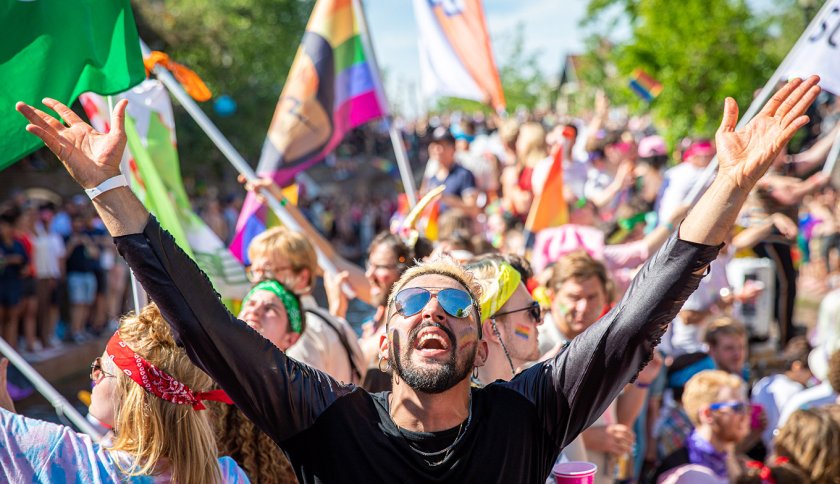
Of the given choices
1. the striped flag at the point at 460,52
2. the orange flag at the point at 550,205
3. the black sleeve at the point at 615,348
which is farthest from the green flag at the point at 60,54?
the striped flag at the point at 460,52

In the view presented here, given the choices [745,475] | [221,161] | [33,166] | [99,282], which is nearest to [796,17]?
[221,161]

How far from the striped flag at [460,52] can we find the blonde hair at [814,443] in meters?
3.99

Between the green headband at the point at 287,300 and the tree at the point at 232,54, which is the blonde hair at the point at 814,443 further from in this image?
the tree at the point at 232,54

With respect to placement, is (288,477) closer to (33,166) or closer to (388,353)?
(388,353)

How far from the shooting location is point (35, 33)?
3443mm

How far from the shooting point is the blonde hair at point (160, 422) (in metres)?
2.60

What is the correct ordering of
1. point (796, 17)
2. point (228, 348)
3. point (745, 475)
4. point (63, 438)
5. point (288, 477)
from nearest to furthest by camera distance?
point (228, 348)
point (63, 438)
point (288, 477)
point (745, 475)
point (796, 17)

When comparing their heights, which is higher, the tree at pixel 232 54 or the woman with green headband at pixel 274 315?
the tree at pixel 232 54

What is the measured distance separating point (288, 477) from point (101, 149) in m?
1.54

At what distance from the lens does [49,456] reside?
2420 millimetres

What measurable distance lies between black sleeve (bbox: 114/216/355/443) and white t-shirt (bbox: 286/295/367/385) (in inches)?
59.5

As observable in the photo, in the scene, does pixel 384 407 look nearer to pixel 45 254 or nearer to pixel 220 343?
pixel 220 343

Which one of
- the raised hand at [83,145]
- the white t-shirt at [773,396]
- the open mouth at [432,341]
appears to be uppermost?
the raised hand at [83,145]

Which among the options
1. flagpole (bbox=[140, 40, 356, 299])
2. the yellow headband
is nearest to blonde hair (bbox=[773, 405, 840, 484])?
the yellow headband
